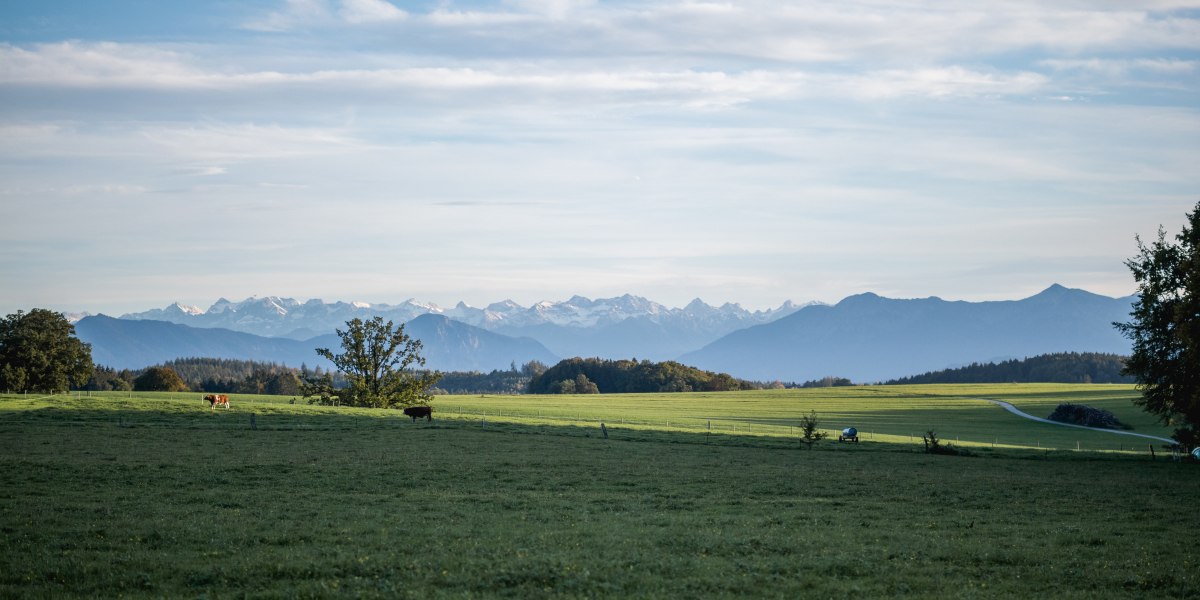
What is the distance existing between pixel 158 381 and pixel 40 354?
47434mm

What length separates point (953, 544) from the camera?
2372cm

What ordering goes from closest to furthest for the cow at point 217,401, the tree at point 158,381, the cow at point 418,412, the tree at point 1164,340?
the tree at point 1164,340, the cow at point 418,412, the cow at point 217,401, the tree at point 158,381

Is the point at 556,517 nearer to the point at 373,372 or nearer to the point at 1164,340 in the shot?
the point at 1164,340

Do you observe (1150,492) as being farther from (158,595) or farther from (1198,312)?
(158,595)

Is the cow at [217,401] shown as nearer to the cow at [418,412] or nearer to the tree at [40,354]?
the cow at [418,412]

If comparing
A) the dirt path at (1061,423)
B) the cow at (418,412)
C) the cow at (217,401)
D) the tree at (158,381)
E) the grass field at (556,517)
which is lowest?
the dirt path at (1061,423)

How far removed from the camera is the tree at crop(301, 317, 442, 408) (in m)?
→ 95.9

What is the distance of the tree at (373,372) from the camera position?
9594 centimetres

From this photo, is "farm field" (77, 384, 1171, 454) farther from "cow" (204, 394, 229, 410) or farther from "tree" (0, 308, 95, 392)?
"tree" (0, 308, 95, 392)

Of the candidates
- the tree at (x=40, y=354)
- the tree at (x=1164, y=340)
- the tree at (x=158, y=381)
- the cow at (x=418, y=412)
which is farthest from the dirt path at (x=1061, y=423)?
the tree at (x=158, y=381)

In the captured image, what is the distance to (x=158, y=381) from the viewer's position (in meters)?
138

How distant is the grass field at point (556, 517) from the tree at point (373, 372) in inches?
1458

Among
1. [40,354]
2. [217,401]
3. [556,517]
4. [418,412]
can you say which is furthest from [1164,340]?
[40,354]

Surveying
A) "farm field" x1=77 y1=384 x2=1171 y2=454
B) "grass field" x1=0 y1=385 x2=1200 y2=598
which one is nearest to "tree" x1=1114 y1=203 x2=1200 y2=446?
"grass field" x1=0 y1=385 x2=1200 y2=598
